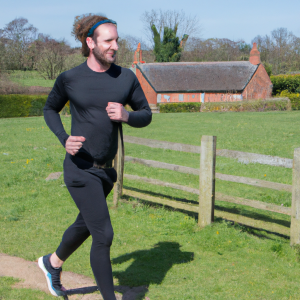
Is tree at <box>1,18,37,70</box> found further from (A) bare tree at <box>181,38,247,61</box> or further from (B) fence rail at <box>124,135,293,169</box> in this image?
(B) fence rail at <box>124,135,293,169</box>

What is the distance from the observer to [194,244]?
4.74 meters

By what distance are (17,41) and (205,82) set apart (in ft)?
128

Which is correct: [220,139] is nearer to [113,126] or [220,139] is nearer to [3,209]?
[3,209]

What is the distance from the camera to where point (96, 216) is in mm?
2727

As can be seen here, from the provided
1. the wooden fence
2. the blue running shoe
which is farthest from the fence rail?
the blue running shoe

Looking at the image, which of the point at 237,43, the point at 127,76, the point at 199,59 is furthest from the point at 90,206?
the point at 237,43

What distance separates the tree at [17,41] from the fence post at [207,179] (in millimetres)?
60789

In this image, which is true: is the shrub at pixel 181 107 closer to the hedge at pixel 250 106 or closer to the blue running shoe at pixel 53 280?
the hedge at pixel 250 106

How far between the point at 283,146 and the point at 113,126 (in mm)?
12788

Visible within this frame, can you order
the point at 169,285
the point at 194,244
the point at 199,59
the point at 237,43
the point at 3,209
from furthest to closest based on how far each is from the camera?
the point at 237,43 → the point at 199,59 → the point at 3,209 → the point at 194,244 → the point at 169,285

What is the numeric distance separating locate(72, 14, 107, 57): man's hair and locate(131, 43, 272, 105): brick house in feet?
150

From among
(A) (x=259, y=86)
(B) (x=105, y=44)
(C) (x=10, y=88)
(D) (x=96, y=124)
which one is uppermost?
(A) (x=259, y=86)

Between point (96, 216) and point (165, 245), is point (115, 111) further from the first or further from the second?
point (165, 245)

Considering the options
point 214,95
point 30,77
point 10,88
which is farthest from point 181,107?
point 30,77
